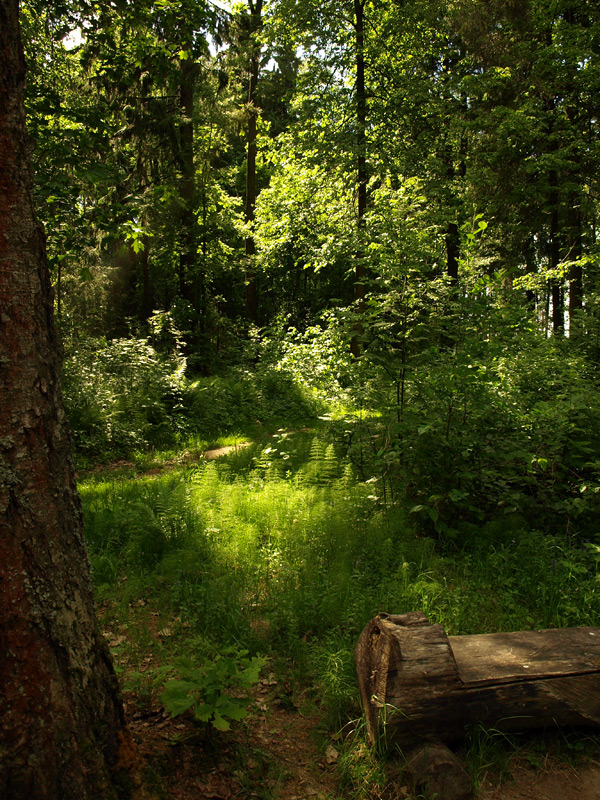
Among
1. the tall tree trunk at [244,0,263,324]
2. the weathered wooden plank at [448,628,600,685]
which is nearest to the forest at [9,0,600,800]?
Answer: the weathered wooden plank at [448,628,600,685]

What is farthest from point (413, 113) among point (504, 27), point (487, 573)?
point (487, 573)

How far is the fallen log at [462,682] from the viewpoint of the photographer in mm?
2684

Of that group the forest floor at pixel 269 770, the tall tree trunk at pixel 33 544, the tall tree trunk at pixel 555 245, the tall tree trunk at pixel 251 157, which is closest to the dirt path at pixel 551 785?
the forest floor at pixel 269 770

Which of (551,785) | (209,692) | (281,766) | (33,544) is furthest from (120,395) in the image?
(551,785)

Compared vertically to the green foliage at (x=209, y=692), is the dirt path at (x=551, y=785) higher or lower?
lower

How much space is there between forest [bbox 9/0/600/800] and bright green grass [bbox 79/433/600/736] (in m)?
0.03

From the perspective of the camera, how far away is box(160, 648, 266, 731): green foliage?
2.44m

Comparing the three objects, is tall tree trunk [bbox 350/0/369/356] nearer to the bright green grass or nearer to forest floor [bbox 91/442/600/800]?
the bright green grass

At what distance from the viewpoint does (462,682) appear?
2754mm

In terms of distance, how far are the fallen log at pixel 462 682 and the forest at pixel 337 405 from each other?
0.52ft

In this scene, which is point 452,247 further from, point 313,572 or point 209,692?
point 209,692

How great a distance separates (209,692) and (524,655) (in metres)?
1.82

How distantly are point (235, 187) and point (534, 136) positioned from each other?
17554 millimetres

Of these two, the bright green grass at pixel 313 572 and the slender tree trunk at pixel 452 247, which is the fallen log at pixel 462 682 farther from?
the slender tree trunk at pixel 452 247
